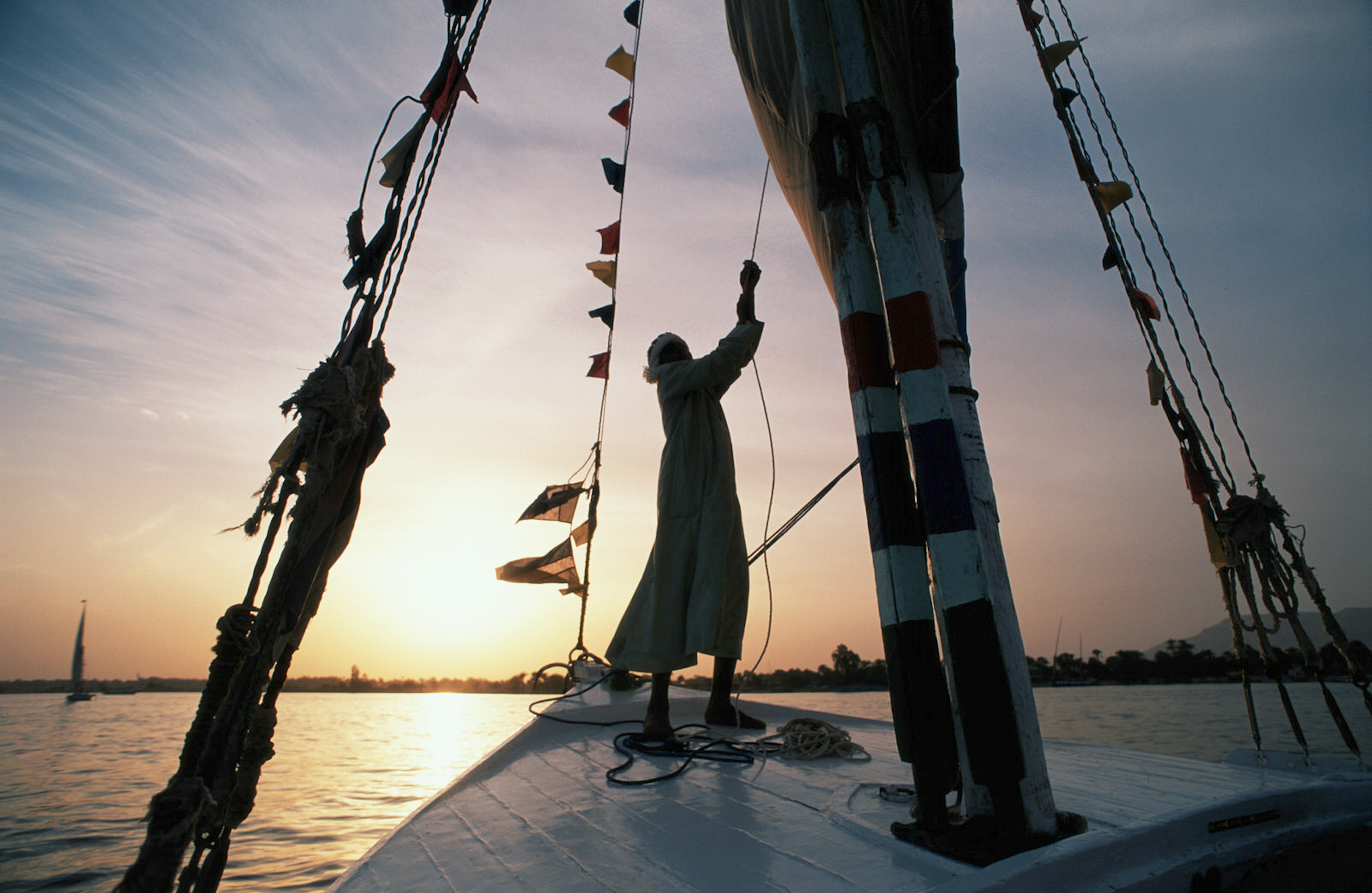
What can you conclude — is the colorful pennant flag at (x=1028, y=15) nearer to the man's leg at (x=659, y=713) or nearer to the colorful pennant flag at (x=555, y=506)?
the man's leg at (x=659, y=713)

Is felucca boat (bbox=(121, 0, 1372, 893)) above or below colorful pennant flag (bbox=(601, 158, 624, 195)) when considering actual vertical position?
below

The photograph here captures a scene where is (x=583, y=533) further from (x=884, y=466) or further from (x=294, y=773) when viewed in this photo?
(x=294, y=773)

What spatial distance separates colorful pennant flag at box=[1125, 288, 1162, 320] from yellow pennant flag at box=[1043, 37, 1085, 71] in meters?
1.11

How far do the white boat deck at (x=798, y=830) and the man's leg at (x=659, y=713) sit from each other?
0.81 ft

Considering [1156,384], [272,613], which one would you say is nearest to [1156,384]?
[1156,384]

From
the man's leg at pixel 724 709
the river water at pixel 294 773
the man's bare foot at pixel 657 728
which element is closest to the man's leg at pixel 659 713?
the man's bare foot at pixel 657 728

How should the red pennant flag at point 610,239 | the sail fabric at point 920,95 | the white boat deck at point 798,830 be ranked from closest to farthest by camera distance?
the white boat deck at point 798,830 < the sail fabric at point 920,95 < the red pennant flag at point 610,239

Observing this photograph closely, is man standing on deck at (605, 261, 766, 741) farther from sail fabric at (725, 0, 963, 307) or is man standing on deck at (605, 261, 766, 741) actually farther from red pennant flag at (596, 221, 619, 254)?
red pennant flag at (596, 221, 619, 254)

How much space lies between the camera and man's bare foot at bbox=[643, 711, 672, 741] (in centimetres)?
268

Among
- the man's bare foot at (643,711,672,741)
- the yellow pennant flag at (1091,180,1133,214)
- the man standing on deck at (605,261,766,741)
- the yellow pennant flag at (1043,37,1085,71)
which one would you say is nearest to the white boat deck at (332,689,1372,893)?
the man's bare foot at (643,711,672,741)

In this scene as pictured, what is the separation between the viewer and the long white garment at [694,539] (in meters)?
2.70

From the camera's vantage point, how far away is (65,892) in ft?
11.5

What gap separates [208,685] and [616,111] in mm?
5186

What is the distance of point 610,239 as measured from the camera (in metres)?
5.37
